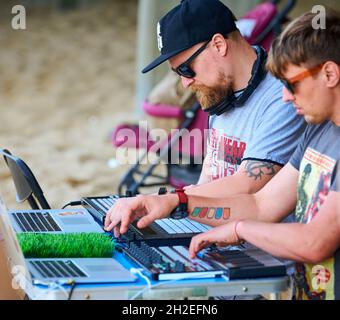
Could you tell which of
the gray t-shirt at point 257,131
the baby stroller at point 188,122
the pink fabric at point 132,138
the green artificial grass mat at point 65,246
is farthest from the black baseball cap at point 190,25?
the pink fabric at point 132,138

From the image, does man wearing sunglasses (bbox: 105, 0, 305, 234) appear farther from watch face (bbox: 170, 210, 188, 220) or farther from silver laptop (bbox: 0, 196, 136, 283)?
silver laptop (bbox: 0, 196, 136, 283)

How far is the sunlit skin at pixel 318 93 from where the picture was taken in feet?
8.05

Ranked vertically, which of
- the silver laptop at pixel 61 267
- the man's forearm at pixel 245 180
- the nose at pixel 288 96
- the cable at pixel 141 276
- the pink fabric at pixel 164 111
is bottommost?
the cable at pixel 141 276

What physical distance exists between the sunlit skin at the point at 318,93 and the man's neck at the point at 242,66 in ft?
2.56

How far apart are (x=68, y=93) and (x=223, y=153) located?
274 inches

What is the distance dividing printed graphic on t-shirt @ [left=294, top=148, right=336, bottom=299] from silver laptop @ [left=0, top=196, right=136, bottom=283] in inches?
21.5

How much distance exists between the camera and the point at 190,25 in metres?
3.21

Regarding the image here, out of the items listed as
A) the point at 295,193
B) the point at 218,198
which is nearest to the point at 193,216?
the point at 218,198

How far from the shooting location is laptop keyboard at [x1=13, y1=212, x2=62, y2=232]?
2.83m

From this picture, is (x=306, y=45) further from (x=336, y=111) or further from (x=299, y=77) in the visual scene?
(x=336, y=111)

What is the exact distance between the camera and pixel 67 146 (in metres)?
8.29

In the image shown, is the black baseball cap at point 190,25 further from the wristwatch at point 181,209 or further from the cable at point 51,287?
the cable at point 51,287

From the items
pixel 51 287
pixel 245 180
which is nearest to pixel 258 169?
pixel 245 180

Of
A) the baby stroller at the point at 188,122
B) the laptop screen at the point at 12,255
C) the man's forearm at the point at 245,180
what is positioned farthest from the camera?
the baby stroller at the point at 188,122
